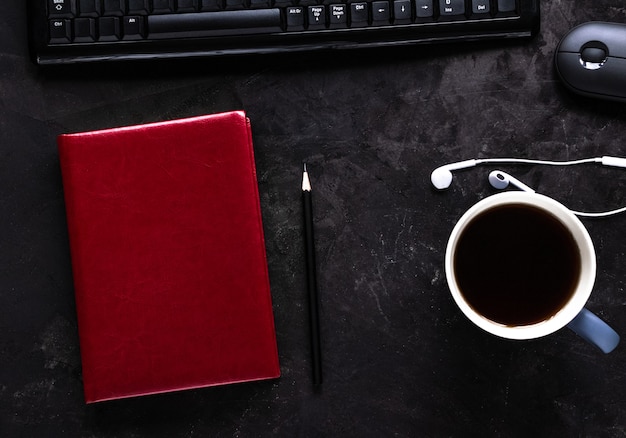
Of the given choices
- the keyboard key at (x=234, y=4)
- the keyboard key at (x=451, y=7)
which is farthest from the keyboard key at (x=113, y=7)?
the keyboard key at (x=451, y=7)

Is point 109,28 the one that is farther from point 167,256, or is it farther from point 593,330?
point 593,330

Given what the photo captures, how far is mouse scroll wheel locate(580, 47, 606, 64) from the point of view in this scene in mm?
715

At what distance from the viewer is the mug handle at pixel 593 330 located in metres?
0.67

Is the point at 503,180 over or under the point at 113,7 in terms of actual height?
under

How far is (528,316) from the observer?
0.70 meters

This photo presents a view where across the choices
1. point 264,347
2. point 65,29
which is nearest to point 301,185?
point 264,347

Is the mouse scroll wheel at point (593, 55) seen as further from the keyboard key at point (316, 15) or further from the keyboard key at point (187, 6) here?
the keyboard key at point (187, 6)

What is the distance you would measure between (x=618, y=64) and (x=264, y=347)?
1.50ft

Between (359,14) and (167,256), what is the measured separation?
307 millimetres

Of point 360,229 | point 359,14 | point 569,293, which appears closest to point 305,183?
point 360,229

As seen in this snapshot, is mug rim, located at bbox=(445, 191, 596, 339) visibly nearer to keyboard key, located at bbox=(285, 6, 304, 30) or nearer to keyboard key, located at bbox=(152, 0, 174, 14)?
keyboard key, located at bbox=(285, 6, 304, 30)

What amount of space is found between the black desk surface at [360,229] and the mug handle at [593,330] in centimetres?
7

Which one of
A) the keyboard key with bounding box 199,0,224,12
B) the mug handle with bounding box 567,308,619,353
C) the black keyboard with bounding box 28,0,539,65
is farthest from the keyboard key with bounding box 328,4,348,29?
the mug handle with bounding box 567,308,619,353

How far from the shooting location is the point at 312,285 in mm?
739
